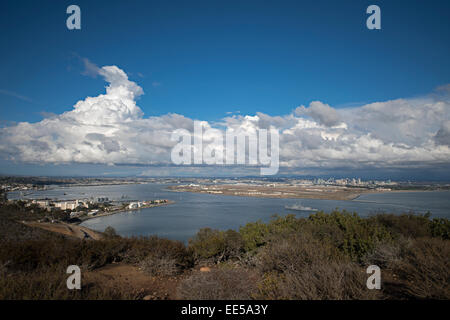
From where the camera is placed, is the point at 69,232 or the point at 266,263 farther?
the point at 69,232

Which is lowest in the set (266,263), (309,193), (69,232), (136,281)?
(309,193)

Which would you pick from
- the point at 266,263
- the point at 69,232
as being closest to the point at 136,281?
the point at 266,263

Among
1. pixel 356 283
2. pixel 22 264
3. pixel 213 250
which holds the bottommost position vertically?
pixel 213 250

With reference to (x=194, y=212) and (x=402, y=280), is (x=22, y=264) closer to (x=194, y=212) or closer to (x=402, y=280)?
(x=402, y=280)

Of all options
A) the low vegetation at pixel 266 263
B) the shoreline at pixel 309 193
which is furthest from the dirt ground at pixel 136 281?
the shoreline at pixel 309 193

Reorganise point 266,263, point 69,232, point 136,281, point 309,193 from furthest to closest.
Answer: point 309,193 < point 69,232 < point 136,281 < point 266,263

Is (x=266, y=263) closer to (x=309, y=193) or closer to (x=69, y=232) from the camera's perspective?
(x=69, y=232)
